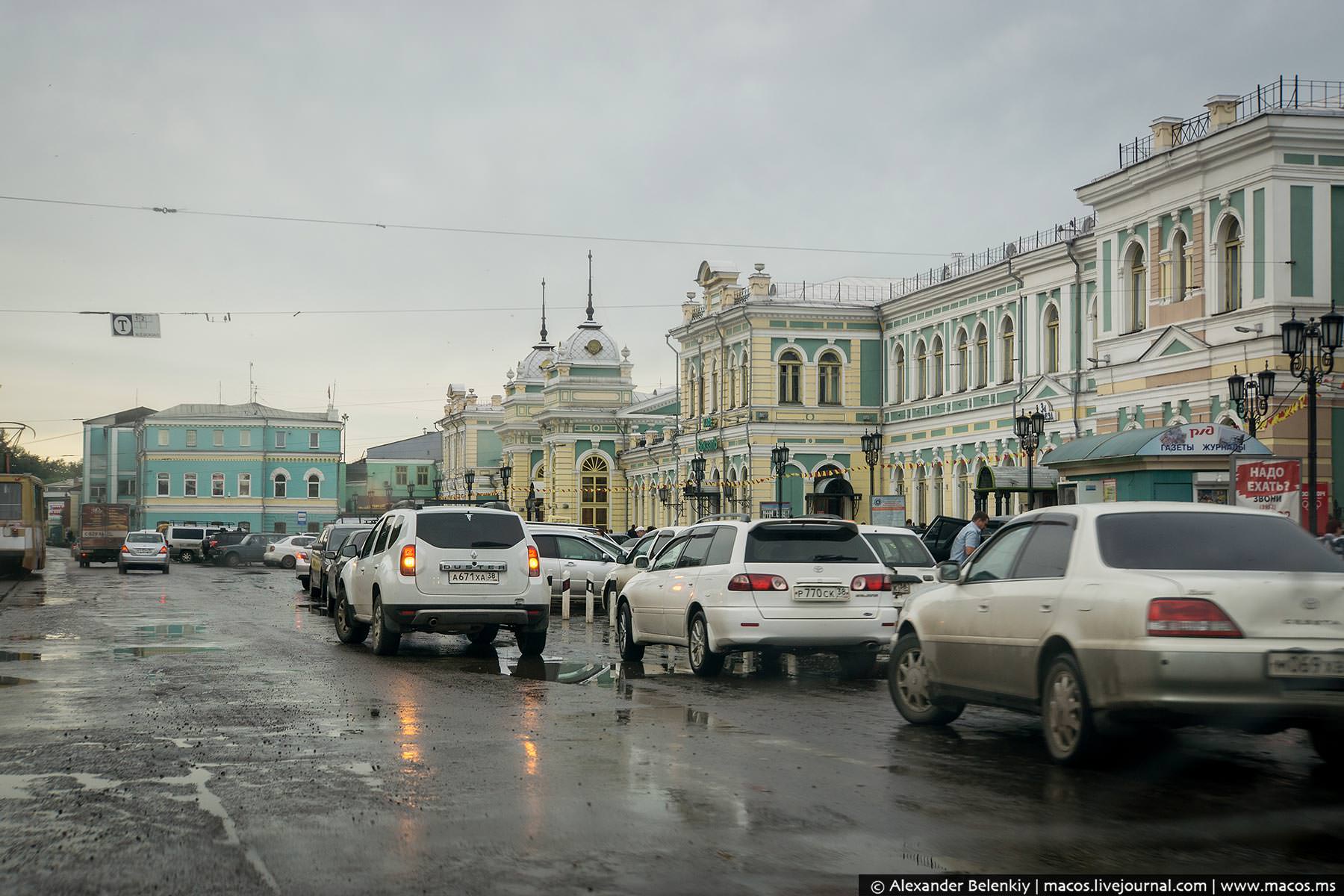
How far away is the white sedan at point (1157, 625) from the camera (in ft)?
26.2

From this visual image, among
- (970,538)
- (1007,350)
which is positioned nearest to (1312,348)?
(970,538)

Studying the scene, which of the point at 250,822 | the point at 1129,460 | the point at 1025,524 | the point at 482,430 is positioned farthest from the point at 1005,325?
the point at 482,430

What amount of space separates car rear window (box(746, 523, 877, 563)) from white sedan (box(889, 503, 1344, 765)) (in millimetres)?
4625

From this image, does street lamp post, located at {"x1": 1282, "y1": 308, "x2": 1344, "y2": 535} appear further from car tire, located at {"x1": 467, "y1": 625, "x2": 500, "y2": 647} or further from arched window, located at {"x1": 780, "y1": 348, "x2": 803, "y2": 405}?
arched window, located at {"x1": 780, "y1": 348, "x2": 803, "y2": 405}

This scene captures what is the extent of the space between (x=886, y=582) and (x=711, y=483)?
50220mm

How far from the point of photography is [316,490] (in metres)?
111

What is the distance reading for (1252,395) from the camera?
3141cm

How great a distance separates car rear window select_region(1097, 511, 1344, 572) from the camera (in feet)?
27.9

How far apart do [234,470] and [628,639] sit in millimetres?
96142

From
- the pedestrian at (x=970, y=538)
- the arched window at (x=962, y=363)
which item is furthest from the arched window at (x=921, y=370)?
the pedestrian at (x=970, y=538)

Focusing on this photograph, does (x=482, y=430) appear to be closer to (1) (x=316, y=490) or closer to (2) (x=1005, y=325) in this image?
(1) (x=316, y=490)

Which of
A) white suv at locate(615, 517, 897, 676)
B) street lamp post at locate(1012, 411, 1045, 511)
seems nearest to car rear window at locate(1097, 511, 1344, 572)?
white suv at locate(615, 517, 897, 676)

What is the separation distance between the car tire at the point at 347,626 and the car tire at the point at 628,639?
11.5 ft

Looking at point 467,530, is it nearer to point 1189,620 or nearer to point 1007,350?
point 1189,620
